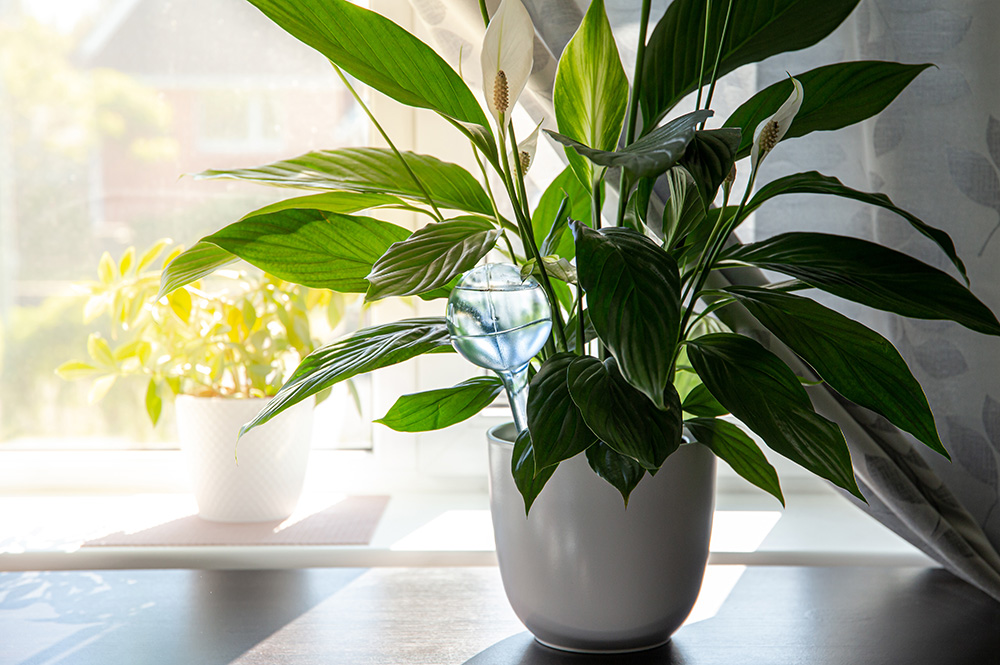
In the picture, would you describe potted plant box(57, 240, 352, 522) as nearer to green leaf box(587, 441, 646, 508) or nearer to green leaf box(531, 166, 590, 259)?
green leaf box(531, 166, 590, 259)

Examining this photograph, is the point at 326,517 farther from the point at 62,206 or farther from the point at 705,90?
the point at 705,90

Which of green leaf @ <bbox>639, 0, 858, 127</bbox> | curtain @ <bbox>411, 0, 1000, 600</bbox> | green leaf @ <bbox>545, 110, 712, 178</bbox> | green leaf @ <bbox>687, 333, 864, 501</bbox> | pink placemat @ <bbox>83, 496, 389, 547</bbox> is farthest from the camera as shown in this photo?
pink placemat @ <bbox>83, 496, 389, 547</bbox>

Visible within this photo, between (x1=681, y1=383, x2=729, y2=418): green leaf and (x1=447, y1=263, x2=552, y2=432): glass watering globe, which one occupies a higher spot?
(x1=447, y1=263, x2=552, y2=432): glass watering globe

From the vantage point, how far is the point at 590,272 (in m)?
0.51

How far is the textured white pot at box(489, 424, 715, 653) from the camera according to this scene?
0.65 meters

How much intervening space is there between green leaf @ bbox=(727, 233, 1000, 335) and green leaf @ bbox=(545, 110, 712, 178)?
0.17m

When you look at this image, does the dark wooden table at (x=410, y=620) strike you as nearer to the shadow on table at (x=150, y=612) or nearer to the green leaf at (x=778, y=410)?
the shadow on table at (x=150, y=612)

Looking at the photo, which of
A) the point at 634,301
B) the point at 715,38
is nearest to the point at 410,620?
the point at 634,301

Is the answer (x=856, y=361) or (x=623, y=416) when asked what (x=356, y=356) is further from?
(x=856, y=361)

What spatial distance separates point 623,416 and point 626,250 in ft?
0.34

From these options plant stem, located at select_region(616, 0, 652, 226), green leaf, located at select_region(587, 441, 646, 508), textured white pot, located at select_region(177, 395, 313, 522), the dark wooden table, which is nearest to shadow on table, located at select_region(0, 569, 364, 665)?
the dark wooden table

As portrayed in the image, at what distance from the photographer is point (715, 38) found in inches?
27.0

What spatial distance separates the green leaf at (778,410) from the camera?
0.57 m

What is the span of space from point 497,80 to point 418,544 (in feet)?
2.13
